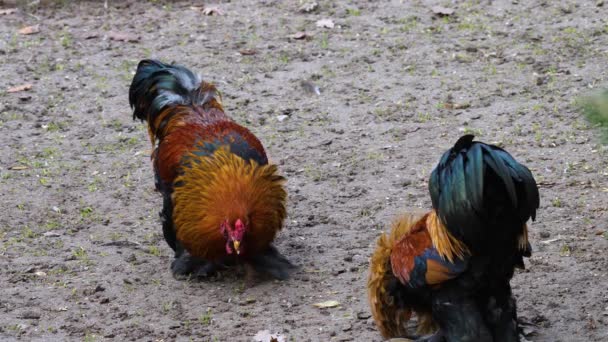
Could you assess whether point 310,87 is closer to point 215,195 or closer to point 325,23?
point 325,23

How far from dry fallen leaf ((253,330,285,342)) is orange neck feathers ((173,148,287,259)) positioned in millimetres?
603

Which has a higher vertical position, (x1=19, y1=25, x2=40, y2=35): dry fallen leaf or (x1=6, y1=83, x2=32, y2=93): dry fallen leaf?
(x1=19, y1=25, x2=40, y2=35): dry fallen leaf

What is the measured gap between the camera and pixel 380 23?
32.2 ft

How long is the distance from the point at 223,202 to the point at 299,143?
7.20 ft

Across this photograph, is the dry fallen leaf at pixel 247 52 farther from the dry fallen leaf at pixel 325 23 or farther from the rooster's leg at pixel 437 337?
the rooster's leg at pixel 437 337

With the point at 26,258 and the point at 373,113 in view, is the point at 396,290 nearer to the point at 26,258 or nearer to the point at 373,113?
the point at 26,258

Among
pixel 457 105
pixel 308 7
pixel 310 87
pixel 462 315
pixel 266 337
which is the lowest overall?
pixel 266 337

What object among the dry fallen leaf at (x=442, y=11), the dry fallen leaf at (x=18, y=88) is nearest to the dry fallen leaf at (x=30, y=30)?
the dry fallen leaf at (x=18, y=88)

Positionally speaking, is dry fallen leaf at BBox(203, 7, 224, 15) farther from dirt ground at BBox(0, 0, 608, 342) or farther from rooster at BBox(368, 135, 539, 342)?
rooster at BBox(368, 135, 539, 342)

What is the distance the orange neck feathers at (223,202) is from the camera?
5.74m

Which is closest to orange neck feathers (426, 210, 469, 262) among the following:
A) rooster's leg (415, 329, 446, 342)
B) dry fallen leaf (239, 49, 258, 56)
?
rooster's leg (415, 329, 446, 342)

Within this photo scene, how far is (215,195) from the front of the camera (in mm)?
5773

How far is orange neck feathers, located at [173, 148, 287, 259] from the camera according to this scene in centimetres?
574

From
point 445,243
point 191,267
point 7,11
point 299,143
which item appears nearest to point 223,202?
point 191,267
